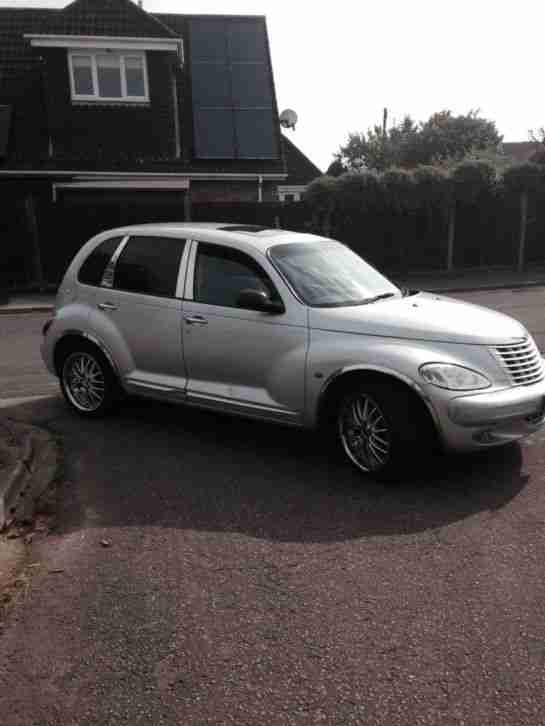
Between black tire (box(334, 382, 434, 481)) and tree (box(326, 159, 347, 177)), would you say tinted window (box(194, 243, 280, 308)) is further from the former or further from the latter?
tree (box(326, 159, 347, 177))

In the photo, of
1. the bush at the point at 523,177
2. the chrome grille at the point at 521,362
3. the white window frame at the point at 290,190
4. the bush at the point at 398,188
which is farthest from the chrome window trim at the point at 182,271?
the white window frame at the point at 290,190

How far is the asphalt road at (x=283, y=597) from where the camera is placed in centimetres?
261

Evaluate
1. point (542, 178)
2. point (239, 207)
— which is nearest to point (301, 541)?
point (239, 207)

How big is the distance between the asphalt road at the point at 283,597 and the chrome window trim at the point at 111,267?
1636 mm

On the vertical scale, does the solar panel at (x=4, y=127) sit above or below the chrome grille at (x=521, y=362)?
above

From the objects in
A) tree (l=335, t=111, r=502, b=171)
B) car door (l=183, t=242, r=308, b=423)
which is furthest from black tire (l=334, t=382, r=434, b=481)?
tree (l=335, t=111, r=502, b=171)

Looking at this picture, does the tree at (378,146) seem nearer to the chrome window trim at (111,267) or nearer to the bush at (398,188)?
the bush at (398,188)

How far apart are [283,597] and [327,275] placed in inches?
110

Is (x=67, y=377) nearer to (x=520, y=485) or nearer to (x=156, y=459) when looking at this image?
(x=156, y=459)

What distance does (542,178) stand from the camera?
1967 centimetres

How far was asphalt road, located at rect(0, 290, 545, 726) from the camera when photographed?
2.61 m

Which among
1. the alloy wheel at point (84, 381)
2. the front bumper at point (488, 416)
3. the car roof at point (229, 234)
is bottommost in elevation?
the alloy wheel at point (84, 381)

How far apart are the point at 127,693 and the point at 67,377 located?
13.3 feet

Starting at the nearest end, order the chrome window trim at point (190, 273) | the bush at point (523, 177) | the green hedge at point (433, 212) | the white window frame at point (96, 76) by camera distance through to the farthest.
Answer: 1. the chrome window trim at point (190, 273)
2. the green hedge at point (433, 212)
3. the bush at point (523, 177)
4. the white window frame at point (96, 76)
